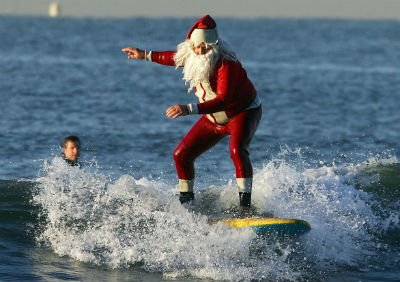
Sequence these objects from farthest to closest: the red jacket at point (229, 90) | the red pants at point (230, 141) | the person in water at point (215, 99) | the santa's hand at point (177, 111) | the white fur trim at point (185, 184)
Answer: the white fur trim at point (185, 184)
the red pants at point (230, 141)
the person in water at point (215, 99)
the red jacket at point (229, 90)
the santa's hand at point (177, 111)

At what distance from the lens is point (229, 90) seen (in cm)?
781

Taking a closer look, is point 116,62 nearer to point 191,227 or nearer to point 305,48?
point 305,48

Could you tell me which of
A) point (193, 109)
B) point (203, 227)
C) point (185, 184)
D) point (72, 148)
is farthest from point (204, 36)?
point (72, 148)

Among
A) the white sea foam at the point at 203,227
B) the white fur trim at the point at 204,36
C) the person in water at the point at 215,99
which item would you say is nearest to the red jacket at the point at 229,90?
the person in water at the point at 215,99

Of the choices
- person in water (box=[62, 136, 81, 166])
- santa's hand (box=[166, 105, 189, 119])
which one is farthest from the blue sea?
santa's hand (box=[166, 105, 189, 119])

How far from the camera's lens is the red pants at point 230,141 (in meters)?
8.06

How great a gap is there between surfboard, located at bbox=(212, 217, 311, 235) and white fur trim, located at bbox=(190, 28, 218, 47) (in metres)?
1.99

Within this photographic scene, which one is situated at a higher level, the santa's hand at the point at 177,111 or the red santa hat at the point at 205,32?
the red santa hat at the point at 205,32

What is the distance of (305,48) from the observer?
199ft

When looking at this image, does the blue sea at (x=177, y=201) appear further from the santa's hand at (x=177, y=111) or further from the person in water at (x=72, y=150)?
the santa's hand at (x=177, y=111)

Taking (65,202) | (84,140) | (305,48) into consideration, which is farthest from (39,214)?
(305,48)

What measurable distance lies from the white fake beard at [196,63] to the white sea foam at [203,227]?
1.60 m

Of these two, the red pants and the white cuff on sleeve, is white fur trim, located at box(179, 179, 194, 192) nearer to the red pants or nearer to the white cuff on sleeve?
the red pants

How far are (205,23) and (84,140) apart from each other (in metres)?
9.07
